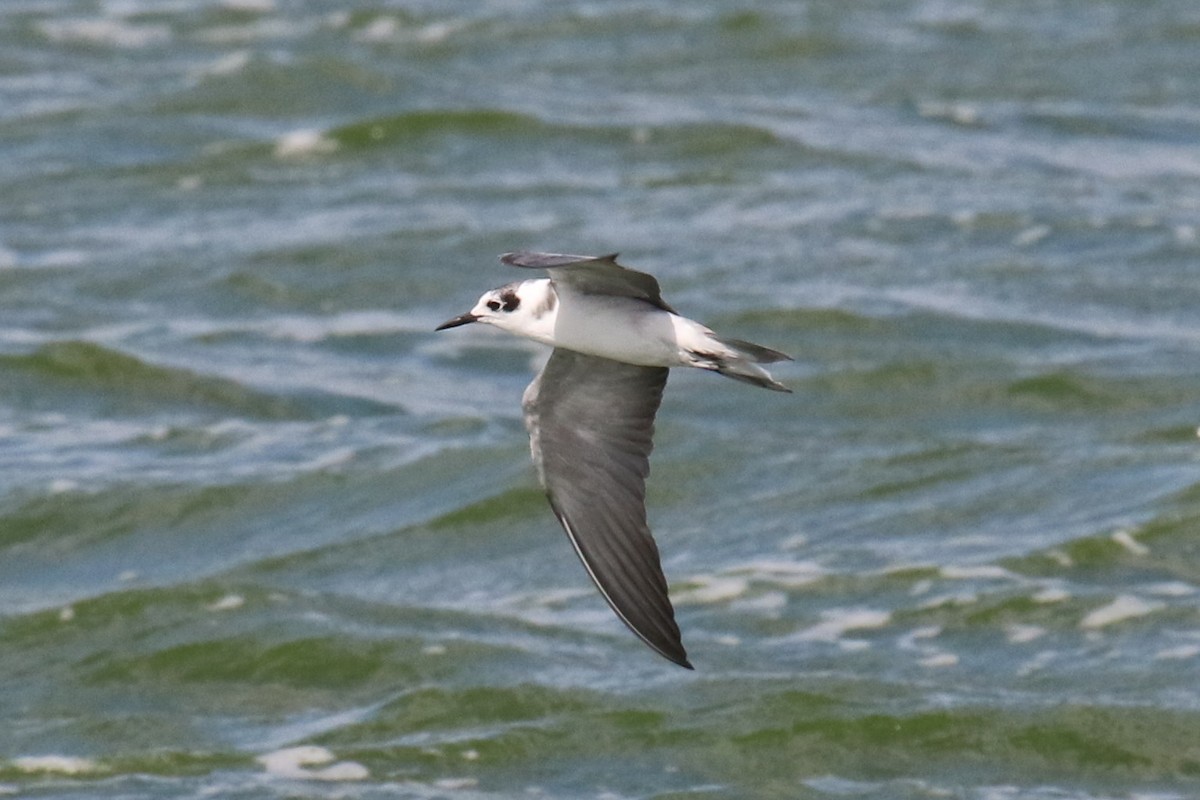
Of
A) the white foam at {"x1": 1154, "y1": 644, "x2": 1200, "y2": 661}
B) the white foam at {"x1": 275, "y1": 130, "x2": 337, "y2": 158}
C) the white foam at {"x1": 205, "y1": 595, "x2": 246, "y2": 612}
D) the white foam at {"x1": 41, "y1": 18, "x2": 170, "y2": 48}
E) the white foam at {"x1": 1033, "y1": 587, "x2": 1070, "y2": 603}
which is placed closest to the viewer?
the white foam at {"x1": 1154, "y1": 644, "x2": 1200, "y2": 661}

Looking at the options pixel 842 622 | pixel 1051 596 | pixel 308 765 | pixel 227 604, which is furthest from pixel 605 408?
pixel 227 604

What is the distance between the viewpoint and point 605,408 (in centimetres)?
895

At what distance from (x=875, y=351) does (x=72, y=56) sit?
10132 mm

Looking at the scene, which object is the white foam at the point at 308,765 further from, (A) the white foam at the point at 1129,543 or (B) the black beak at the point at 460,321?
(A) the white foam at the point at 1129,543

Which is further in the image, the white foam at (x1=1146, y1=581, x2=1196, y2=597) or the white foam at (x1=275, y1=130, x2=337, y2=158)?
the white foam at (x1=275, y1=130, x2=337, y2=158)

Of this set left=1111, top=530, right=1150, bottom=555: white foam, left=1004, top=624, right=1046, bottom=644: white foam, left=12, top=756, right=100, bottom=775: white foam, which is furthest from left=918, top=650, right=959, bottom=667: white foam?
left=12, top=756, right=100, bottom=775: white foam

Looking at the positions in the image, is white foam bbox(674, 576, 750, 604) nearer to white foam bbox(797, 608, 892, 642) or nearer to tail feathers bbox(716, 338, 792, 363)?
white foam bbox(797, 608, 892, 642)

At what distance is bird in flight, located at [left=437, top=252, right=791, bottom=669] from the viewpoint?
821 centimetres

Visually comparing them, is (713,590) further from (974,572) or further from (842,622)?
(974,572)

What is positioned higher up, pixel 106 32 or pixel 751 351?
pixel 751 351

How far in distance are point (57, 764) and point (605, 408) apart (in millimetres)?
3858

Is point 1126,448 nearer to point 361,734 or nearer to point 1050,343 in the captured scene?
point 1050,343

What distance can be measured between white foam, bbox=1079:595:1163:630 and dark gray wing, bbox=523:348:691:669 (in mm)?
4235

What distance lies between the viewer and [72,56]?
2305 centimetres
